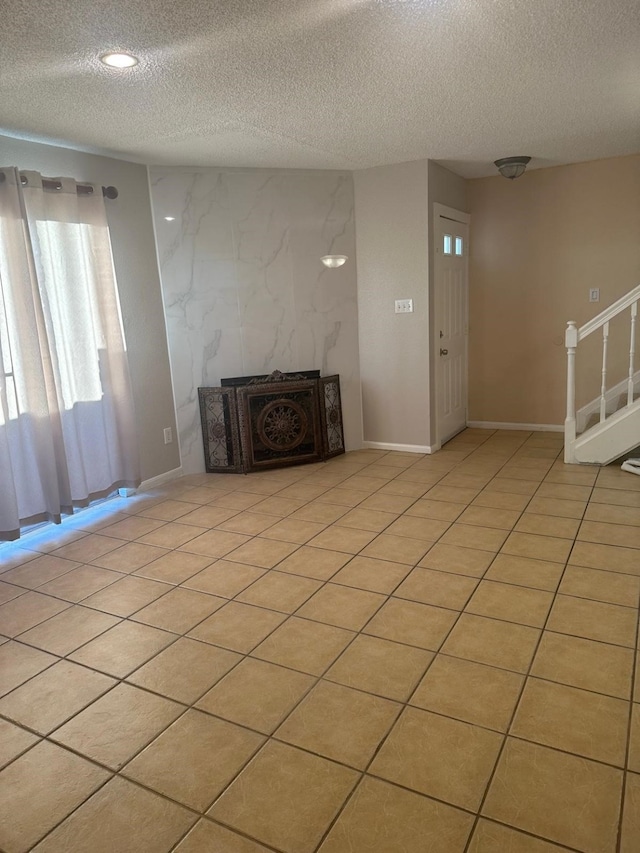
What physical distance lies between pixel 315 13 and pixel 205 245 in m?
2.70

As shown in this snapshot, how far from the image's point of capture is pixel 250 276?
4805 millimetres

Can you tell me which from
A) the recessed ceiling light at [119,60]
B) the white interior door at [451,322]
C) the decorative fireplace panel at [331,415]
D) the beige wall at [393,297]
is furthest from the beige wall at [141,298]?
the white interior door at [451,322]

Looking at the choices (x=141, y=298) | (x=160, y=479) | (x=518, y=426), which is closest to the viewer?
(x=141, y=298)

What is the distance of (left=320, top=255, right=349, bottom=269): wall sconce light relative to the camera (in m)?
4.98

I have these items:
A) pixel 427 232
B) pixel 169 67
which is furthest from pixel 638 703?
pixel 427 232

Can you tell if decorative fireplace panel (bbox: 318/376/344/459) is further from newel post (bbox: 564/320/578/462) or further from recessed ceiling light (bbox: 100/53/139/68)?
recessed ceiling light (bbox: 100/53/139/68)

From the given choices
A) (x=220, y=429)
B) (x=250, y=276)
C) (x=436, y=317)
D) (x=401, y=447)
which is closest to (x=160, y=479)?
(x=220, y=429)

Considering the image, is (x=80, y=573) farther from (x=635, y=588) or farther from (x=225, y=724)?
(x=635, y=588)

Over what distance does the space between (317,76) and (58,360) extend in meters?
2.29

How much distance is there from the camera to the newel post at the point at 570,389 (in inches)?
170

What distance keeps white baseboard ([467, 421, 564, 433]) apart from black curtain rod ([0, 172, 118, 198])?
3.89 m

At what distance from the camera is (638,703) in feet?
6.19

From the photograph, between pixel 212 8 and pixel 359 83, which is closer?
pixel 212 8

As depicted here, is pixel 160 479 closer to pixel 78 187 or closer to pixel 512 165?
pixel 78 187
